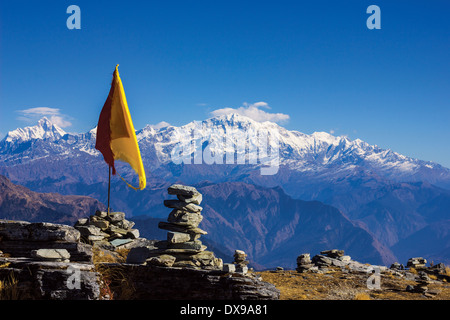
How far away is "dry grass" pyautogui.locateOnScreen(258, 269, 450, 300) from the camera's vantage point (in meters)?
23.8

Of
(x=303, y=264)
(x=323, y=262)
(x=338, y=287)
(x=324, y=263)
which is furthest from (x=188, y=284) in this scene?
(x=323, y=262)

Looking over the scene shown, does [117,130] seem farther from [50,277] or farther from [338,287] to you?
[338,287]

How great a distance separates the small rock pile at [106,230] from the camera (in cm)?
3084

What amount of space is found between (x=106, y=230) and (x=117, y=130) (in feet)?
35.6

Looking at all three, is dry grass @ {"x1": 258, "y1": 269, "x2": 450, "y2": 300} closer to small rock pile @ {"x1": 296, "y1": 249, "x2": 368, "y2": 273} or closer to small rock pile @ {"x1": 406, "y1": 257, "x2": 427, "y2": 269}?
small rock pile @ {"x1": 296, "y1": 249, "x2": 368, "y2": 273}

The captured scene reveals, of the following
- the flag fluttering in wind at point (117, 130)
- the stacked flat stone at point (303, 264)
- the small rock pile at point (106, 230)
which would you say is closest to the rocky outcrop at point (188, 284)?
the flag fluttering in wind at point (117, 130)

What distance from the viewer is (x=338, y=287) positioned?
27.2m

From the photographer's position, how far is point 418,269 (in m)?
43.3

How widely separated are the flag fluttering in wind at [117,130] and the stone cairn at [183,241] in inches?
125

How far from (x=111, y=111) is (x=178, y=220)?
366 inches

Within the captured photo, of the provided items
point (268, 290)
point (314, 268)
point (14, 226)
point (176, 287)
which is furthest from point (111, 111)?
point (314, 268)
